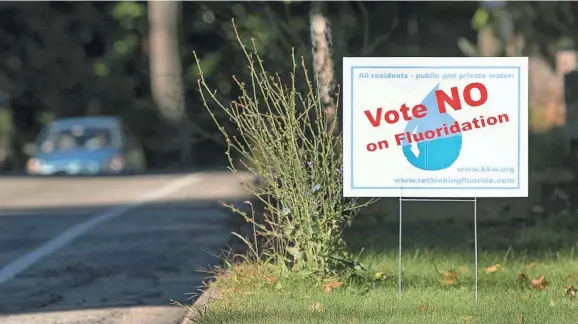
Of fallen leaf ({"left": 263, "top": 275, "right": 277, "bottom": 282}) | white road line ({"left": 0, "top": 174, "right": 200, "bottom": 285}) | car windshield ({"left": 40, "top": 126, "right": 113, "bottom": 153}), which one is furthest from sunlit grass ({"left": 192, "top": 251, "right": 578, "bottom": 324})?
car windshield ({"left": 40, "top": 126, "right": 113, "bottom": 153})

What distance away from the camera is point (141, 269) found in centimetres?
1242

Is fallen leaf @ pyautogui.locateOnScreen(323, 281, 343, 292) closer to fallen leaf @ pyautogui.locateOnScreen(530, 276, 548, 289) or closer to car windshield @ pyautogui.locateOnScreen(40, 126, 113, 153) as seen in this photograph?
fallen leaf @ pyautogui.locateOnScreen(530, 276, 548, 289)

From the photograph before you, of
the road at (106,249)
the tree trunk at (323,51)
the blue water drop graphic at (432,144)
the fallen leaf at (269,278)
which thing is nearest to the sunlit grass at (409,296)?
the fallen leaf at (269,278)

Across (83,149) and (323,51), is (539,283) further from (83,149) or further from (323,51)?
(83,149)

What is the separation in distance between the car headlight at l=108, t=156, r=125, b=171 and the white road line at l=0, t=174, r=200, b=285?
24.4ft

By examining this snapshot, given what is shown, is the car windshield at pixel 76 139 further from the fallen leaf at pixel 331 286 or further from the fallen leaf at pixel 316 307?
the fallen leaf at pixel 316 307

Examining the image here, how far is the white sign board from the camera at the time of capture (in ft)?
30.0

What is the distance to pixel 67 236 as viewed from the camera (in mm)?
15375

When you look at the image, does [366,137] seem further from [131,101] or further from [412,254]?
[131,101]

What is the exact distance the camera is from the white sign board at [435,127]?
30.0ft

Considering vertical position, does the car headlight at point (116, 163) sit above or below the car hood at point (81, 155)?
below

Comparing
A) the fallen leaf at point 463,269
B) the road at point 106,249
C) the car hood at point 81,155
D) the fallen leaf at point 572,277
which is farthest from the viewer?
the car hood at point 81,155

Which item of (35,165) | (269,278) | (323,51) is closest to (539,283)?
(269,278)

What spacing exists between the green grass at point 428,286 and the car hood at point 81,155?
59.4ft
